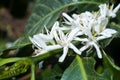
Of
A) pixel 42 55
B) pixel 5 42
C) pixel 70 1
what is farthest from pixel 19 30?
pixel 42 55

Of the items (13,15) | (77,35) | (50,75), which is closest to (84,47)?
(77,35)

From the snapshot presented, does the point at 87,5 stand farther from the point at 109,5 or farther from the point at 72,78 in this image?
the point at 72,78

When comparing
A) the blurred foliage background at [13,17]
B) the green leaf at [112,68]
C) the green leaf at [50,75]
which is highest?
the blurred foliage background at [13,17]

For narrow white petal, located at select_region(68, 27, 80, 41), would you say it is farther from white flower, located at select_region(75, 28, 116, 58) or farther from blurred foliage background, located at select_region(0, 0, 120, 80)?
blurred foliage background, located at select_region(0, 0, 120, 80)

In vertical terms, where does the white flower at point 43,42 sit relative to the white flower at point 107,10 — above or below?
below

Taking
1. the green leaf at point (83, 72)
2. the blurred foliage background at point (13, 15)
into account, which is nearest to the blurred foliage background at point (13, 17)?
the blurred foliage background at point (13, 15)

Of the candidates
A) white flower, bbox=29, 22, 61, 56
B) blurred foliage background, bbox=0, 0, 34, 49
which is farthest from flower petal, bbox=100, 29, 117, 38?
blurred foliage background, bbox=0, 0, 34, 49

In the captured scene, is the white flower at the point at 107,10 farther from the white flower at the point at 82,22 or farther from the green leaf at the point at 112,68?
the green leaf at the point at 112,68

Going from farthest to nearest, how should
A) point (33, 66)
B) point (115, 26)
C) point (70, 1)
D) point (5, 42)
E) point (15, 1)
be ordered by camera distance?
1. point (15, 1)
2. point (5, 42)
3. point (70, 1)
4. point (115, 26)
5. point (33, 66)

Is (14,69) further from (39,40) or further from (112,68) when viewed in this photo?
(112,68)
